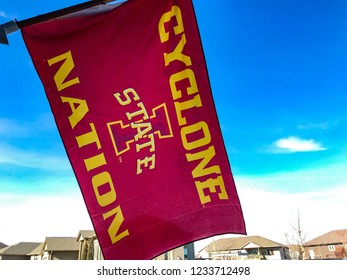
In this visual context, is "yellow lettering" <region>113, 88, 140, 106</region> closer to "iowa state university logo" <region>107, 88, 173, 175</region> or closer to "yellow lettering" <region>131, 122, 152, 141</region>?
"iowa state university logo" <region>107, 88, 173, 175</region>

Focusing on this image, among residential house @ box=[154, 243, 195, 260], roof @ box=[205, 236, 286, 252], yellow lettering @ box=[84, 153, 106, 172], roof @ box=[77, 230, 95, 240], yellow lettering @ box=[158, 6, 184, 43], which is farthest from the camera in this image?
roof @ box=[205, 236, 286, 252]

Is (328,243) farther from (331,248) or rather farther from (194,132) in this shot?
(194,132)

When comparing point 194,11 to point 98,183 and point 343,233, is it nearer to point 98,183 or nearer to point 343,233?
point 98,183

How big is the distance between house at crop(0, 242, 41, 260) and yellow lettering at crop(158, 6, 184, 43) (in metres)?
51.0

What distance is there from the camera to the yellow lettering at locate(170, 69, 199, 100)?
11.0ft

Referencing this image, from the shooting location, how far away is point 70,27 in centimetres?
309

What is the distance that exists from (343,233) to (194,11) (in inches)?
2456

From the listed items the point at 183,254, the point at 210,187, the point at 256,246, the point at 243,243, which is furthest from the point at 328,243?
the point at 210,187

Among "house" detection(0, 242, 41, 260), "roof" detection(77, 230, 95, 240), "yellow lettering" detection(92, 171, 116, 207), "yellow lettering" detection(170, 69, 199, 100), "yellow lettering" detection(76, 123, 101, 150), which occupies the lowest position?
"yellow lettering" detection(92, 171, 116, 207)

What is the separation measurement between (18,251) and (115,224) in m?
52.9

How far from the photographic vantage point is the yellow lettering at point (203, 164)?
3314 millimetres

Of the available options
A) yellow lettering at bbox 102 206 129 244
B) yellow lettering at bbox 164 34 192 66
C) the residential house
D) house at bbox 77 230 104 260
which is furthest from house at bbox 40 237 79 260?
yellow lettering at bbox 164 34 192 66

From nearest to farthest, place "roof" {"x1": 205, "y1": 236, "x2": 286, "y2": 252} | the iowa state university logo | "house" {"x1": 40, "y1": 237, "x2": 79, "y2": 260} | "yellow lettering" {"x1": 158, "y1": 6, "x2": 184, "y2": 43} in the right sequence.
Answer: the iowa state university logo < "yellow lettering" {"x1": 158, "y1": 6, "x2": 184, "y2": 43} < "house" {"x1": 40, "y1": 237, "x2": 79, "y2": 260} < "roof" {"x1": 205, "y1": 236, "x2": 286, "y2": 252}
